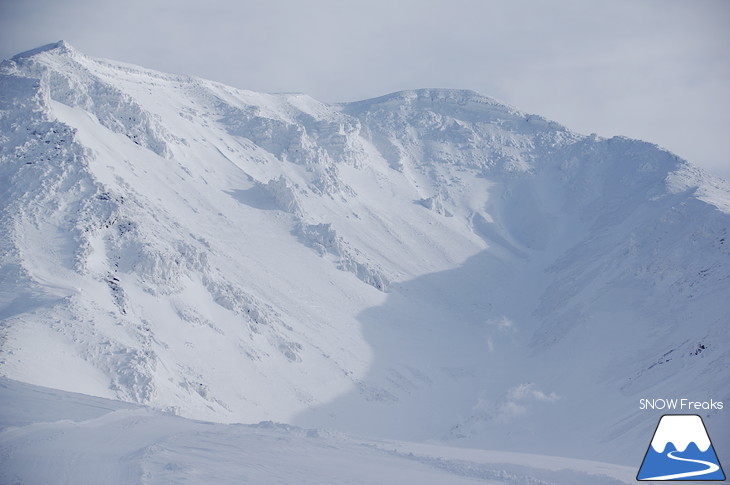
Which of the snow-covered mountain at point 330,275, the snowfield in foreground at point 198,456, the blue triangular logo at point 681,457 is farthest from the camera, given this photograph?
the snow-covered mountain at point 330,275

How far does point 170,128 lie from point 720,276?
98.1 meters

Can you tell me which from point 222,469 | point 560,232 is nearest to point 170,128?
Result: point 560,232

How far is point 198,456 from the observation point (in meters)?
25.2

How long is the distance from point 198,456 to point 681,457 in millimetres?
21877

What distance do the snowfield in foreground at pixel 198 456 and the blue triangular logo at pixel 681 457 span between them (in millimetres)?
1511

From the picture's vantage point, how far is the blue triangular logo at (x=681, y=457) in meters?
27.1

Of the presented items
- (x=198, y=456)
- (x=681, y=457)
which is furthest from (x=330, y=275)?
(x=681, y=457)

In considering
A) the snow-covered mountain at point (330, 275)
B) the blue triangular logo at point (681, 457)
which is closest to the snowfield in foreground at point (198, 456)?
the blue triangular logo at point (681, 457)

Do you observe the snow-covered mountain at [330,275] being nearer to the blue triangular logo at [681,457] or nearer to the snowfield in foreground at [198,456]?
the blue triangular logo at [681,457]

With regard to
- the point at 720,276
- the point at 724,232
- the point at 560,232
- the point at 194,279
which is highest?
the point at 560,232

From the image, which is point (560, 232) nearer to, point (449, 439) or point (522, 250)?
point (522, 250)

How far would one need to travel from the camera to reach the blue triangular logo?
27.1 meters

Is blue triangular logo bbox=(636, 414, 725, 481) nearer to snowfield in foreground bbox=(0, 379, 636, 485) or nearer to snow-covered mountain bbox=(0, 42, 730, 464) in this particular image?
snowfield in foreground bbox=(0, 379, 636, 485)

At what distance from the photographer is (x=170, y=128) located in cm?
11862
